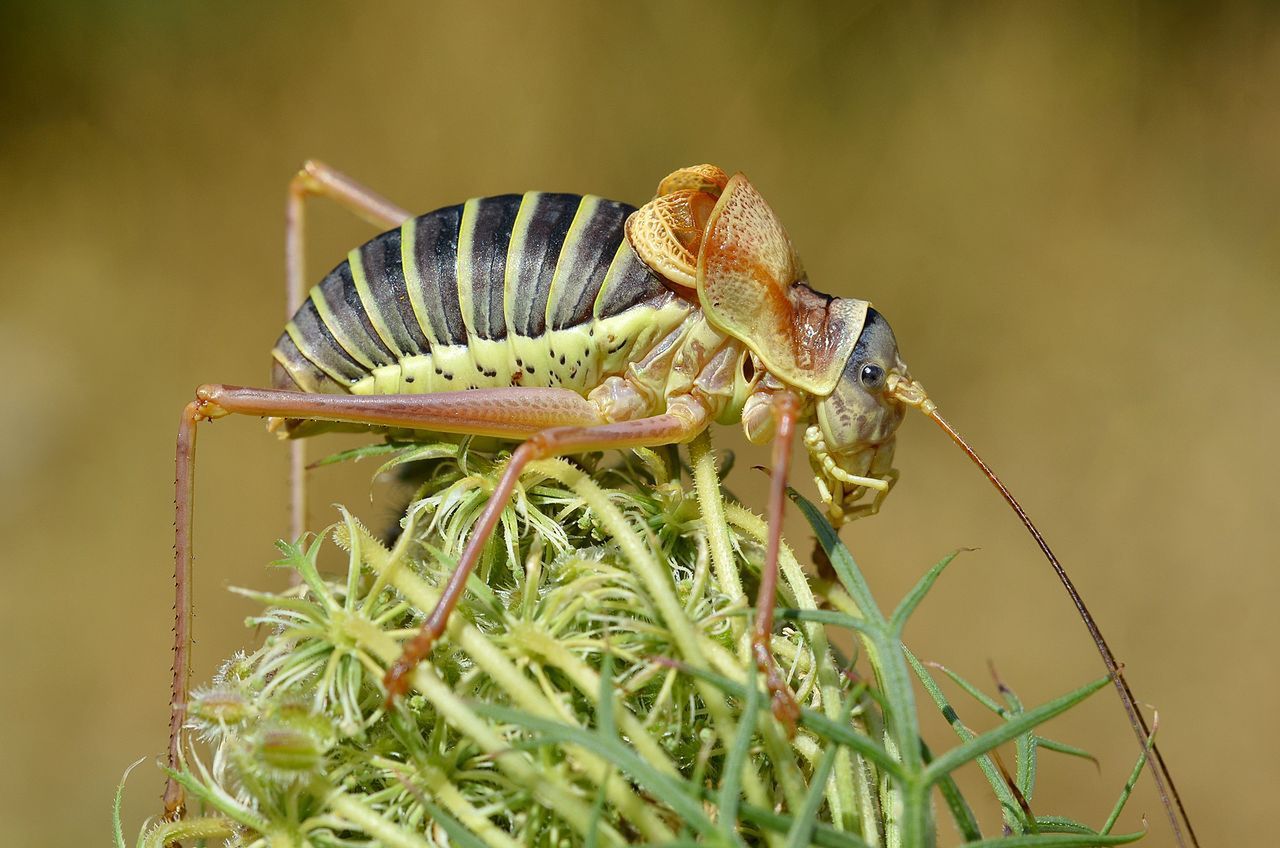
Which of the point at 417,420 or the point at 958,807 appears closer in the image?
the point at 958,807

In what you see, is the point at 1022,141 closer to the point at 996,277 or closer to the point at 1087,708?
the point at 996,277

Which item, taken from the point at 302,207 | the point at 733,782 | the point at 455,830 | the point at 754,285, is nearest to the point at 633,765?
the point at 733,782

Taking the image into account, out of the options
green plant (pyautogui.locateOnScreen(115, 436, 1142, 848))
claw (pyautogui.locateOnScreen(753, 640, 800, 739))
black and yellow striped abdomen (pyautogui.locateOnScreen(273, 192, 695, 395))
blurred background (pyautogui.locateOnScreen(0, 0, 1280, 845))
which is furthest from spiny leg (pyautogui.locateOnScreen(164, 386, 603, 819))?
blurred background (pyautogui.locateOnScreen(0, 0, 1280, 845))

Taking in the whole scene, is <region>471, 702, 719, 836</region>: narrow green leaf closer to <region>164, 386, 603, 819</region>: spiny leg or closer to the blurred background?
<region>164, 386, 603, 819</region>: spiny leg

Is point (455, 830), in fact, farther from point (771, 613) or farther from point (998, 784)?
point (998, 784)

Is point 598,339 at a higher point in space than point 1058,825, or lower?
higher

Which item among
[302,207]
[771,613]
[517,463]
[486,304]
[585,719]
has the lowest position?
[585,719]
